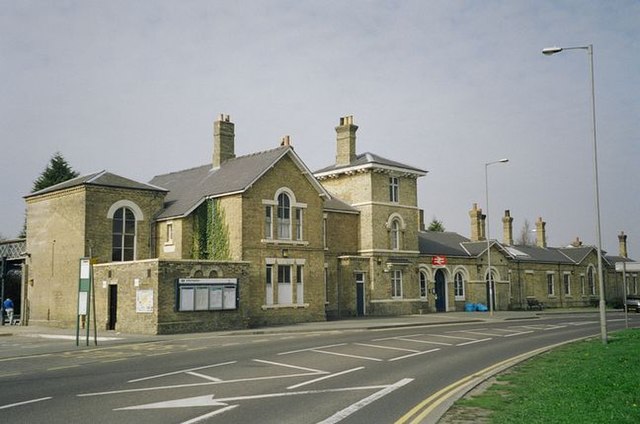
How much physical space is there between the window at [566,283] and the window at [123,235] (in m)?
42.7

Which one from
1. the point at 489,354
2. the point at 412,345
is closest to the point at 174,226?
the point at 412,345

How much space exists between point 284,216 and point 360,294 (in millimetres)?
9043

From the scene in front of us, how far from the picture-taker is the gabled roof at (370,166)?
137 ft

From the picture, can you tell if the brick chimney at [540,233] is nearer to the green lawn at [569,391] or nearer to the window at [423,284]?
the window at [423,284]

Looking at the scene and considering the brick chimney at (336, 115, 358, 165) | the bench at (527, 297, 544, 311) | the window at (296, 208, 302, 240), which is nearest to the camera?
the window at (296, 208, 302, 240)

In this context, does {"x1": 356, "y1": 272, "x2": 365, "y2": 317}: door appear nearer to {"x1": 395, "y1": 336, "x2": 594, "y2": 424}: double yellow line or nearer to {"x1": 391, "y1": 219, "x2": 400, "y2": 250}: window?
{"x1": 391, "y1": 219, "x2": 400, "y2": 250}: window

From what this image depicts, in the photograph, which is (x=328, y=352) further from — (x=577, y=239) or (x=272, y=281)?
(x=577, y=239)

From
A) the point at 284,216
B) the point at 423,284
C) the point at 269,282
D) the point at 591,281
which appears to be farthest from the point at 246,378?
the point at 591,281

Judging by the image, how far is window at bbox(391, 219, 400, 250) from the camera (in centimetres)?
4353

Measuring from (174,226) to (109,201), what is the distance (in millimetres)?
3722

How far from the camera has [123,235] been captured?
3522 cm

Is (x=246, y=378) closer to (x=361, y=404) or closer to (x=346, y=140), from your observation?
(x=361, y=404)

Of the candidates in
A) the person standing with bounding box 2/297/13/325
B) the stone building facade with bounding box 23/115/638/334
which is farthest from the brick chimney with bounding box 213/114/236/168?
the person standing with bounding box 2/297/13/325

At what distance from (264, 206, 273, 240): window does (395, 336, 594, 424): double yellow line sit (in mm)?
18660
